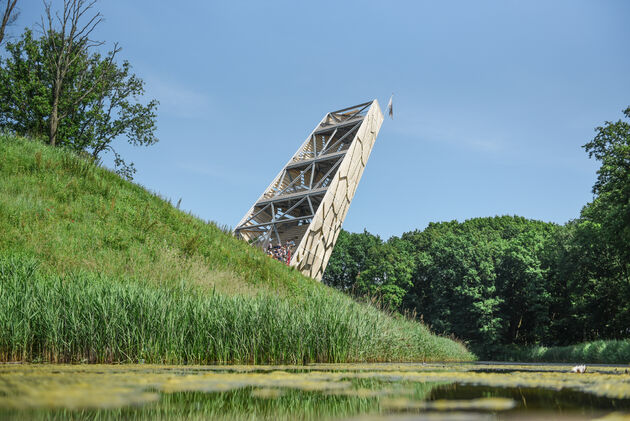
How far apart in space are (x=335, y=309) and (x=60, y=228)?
6.61 metres

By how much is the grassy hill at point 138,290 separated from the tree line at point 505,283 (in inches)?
680

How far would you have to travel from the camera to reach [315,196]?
72.6ft

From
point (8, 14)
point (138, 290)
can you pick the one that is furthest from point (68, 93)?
point (138, 290)

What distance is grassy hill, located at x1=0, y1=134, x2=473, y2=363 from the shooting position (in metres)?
5.39

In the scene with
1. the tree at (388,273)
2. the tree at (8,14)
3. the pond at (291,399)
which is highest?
the tree at (8,14)

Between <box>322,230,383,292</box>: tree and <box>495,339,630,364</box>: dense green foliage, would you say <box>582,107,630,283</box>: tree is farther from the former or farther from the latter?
<box>322,230,383,292</box>: tree

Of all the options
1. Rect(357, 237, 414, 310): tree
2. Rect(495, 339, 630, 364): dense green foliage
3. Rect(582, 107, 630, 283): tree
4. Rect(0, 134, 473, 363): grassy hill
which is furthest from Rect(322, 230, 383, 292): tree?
Rect(0, 134, 473, 363): grassy hill

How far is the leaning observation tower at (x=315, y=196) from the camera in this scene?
2027 centimetres

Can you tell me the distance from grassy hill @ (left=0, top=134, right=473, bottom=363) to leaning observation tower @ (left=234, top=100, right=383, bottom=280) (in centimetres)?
603

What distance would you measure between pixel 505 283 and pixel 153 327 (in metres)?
34.4

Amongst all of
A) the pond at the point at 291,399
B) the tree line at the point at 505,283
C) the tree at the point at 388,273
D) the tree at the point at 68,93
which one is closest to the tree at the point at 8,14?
the tree at the point at 68,93

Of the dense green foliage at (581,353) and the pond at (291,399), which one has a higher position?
the pond at (291,399)

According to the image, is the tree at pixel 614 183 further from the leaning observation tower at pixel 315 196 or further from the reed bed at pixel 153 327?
the reed bed at pixel 153 327

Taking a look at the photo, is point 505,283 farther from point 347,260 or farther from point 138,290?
point 138,290
